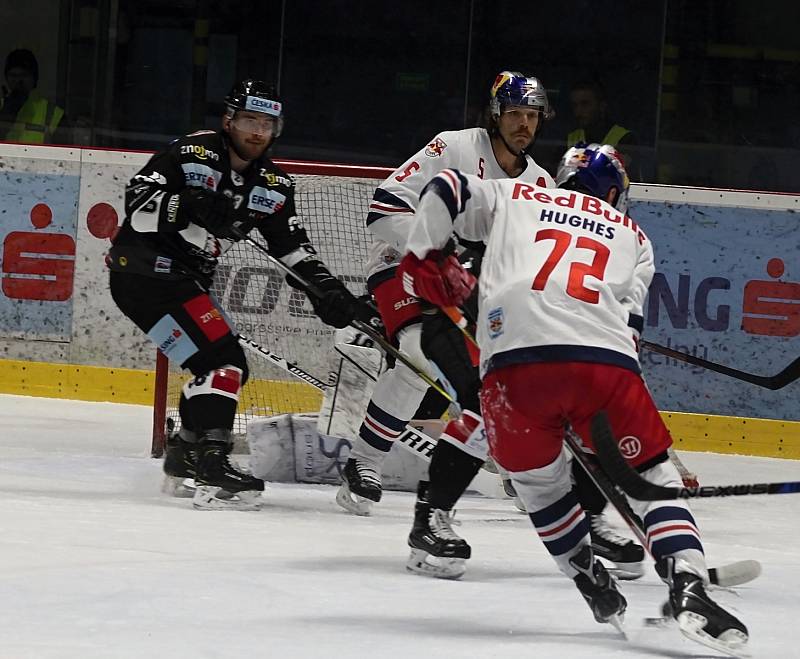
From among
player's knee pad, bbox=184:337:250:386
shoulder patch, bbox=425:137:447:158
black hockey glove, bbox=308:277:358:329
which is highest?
shoulder patch, bbox=425:137:447:158

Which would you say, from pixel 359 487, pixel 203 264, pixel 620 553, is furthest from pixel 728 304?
pixel 620 553

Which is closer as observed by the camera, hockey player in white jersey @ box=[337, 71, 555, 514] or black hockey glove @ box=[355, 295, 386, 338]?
hockey player in white jersey @ box=[337, 71, 555, 514]

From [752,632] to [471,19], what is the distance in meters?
3.59

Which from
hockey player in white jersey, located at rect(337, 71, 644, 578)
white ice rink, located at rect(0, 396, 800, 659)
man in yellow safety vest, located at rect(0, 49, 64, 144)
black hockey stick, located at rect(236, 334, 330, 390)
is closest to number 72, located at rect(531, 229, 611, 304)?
white ice rink, located at rect(0, 396, 800, 659)

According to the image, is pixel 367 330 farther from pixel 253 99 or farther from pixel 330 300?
pixel 253 99

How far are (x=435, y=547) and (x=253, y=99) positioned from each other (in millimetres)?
1367

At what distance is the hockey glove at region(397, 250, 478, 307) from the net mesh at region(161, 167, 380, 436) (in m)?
2.04

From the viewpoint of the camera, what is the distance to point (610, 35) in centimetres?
571

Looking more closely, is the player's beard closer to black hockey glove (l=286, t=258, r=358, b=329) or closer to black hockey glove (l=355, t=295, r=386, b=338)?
black hockey glove (l=286, t=258, r=358, b=329)

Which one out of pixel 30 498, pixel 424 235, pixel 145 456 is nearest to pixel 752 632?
pixel 424 235

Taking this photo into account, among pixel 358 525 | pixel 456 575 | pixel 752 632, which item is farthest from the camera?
pixel 358 525

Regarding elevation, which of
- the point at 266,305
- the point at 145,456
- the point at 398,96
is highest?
the point at 398,96

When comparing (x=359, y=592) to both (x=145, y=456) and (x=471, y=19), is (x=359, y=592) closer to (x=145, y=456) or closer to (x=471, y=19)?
(x=145, y=456)

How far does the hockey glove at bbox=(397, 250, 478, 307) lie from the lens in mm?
2721
